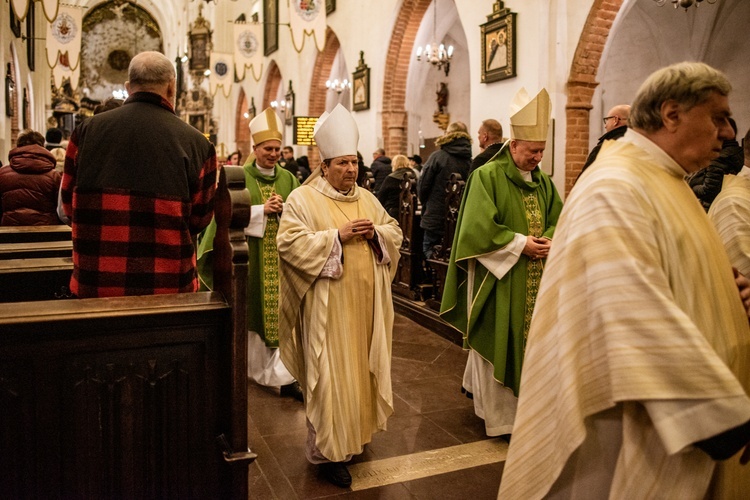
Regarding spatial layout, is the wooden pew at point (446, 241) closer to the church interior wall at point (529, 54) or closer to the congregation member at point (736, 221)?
the church interior wall at point (529, 54)

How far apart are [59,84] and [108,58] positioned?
21.7m

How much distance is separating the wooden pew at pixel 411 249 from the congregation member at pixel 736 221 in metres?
4.94

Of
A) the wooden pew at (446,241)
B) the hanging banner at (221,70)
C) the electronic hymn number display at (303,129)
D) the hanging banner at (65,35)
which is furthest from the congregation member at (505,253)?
the hanging banner at (221,70)

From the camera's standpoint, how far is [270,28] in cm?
2016

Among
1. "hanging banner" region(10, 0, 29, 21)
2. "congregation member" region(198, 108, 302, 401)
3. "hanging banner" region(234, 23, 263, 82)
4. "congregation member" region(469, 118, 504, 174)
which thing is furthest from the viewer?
"hanging banner" region(234, 23, 263, 82)

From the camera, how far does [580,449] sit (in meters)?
1.87

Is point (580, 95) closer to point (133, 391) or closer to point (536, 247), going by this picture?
point (536, 247)

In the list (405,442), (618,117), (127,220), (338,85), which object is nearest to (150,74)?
(127,220)

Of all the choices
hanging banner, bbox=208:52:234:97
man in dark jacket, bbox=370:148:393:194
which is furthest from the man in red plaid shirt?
hanging banner, bbox=208:52:234:97

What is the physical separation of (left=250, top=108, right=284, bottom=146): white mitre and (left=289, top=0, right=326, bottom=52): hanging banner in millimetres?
7036

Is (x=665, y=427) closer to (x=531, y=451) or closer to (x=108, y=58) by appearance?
(x=531, y=451)

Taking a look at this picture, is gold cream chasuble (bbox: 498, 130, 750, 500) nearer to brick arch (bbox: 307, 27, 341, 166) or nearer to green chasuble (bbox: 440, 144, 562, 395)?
green chasuble (bbox: 440, 144, 562, 395)

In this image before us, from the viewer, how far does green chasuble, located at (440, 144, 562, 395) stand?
12.1 feet

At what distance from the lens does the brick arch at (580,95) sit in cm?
834
